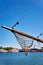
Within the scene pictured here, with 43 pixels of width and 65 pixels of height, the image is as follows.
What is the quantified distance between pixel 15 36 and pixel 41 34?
2.63m

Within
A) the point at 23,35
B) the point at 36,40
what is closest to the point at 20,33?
the point at 23,35

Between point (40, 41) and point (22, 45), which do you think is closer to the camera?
point (22, 45)

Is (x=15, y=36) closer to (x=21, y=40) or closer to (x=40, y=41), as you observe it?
(x=21, y=40)

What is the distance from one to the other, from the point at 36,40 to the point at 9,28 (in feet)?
9.62

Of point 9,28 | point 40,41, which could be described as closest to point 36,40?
point 40,41

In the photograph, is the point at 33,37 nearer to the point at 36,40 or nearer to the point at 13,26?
the point at 36,40

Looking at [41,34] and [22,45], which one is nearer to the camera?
[22,45]

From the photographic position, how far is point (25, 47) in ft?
62.3

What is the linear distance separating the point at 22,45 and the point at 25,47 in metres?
0.34

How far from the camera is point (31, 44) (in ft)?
63.3

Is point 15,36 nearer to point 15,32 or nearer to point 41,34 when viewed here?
point 15,32

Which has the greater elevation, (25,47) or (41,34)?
(41,34)

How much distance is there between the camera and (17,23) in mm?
19406

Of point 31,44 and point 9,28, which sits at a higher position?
point 9,28
